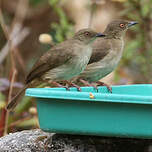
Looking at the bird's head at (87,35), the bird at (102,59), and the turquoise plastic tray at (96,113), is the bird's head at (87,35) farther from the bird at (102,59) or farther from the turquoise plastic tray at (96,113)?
the turquoise plastic tray at (96,113)

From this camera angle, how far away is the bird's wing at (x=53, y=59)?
5.40 meters

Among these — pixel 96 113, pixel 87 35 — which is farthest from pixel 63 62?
pixel 96 113

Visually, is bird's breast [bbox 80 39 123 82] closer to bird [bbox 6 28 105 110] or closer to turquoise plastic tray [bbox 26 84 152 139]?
bird [bbox 6 28 105 110]

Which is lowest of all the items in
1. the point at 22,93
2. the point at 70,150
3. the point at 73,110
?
the point at 70,150

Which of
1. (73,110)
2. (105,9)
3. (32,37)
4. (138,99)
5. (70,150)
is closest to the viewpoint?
(138,99)

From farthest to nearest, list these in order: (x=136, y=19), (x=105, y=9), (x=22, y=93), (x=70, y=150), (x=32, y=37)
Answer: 1. (x=32, y=37)
2. (x=105, y=9)
3. (x=136, y=19)
4. (x=22, y=93)
5. (x=70, y=150)

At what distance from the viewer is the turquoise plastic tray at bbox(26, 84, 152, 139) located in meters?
3.72

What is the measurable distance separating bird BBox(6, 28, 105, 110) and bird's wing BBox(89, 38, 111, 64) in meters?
0.33

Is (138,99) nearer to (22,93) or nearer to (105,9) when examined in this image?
(22,93)

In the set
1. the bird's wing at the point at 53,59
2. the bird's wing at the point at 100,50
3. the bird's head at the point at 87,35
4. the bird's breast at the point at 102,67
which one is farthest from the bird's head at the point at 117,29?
the bird's wing at the point at 53,59

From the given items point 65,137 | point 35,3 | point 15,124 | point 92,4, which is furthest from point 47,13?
point 65,137

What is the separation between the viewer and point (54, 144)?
428 centimetres

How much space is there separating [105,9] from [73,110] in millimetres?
6164

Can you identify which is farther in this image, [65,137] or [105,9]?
[105,9]
